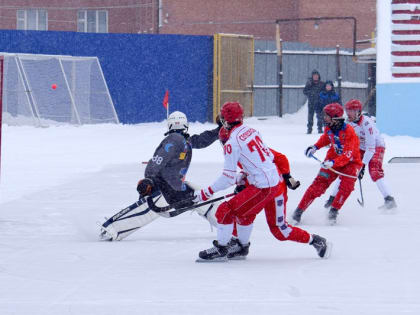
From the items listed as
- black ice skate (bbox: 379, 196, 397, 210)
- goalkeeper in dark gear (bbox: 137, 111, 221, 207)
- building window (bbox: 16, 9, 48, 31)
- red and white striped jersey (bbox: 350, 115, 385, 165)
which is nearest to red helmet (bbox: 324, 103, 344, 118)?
red and white striped jersey (bbox: 350, 115, 385, 165)

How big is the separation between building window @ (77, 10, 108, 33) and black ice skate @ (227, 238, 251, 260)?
36992 millimetres

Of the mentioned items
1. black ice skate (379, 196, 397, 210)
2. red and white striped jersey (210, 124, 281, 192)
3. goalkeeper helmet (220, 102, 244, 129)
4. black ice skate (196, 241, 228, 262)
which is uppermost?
goalkeeper helmet (220, 102, 244, 129)

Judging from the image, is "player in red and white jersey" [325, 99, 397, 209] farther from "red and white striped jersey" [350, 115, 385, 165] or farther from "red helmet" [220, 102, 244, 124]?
"red helmet" [220, 102, 244, 124]

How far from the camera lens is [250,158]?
7867 millimetres

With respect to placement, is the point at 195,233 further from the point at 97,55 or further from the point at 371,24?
the point at 371,24

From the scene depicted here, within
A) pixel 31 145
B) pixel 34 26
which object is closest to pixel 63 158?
pixel 31 145

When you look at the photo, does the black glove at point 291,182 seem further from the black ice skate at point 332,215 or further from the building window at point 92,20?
the building window at point 92,20

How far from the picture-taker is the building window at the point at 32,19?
146 ft

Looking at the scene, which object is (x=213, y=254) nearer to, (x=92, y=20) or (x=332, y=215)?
(x=332, y=215)

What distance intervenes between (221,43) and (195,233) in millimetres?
19950

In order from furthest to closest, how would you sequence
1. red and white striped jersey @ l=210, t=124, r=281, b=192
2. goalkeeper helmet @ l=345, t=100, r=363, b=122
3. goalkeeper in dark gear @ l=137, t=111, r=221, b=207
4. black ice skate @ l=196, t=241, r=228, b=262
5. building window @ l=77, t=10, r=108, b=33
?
building window @ l=77, t=10, r=108, b=33
goalkeeper helmet @ l=345, t=100, r=363, b=122
goalkeeper in dark gear @ l=137, t=111, r=221, b=207
black ice skate @ l=196, t=241, r=228, b=262
red and white striped jersey @ l=210, t=124, r=281, b=192

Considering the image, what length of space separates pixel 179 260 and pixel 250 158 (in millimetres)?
1082

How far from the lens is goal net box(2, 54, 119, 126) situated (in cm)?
2484

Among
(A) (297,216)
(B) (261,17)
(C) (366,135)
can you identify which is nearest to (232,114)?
(A) (297,216)
